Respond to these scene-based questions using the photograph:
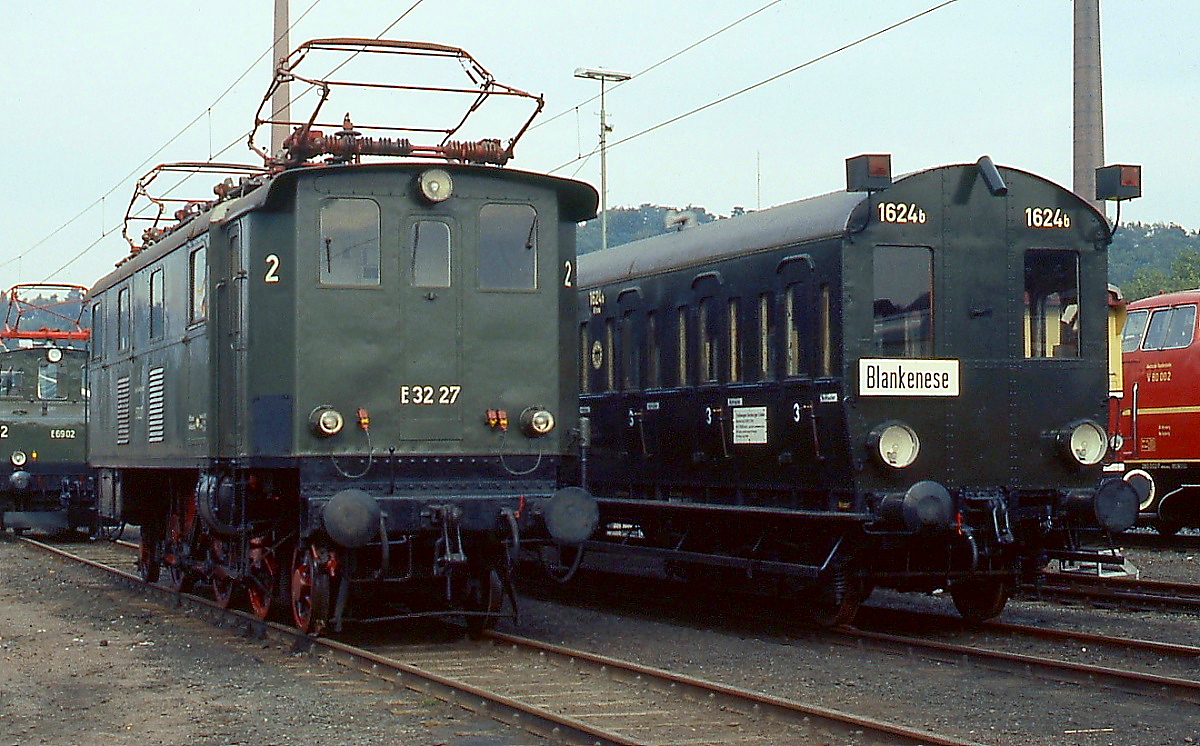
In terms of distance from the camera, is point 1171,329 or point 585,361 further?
point 1171,329

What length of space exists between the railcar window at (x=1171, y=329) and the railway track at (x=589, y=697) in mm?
12530

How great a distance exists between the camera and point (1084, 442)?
13.0m

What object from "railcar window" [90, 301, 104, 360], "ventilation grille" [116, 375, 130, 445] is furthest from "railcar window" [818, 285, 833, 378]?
"railcar window" [90, 301, 104, 360]

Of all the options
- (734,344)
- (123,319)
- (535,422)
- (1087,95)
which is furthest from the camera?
(1087,95)

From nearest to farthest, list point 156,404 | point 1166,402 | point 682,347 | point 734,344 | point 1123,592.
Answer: point 734,344 < point 682,347 < point 156,404 < point 1123,592 < point 1166,402

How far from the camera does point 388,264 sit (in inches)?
478

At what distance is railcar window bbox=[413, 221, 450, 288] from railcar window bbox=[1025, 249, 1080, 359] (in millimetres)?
4692

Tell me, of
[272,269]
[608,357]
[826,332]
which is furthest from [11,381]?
[826,332]

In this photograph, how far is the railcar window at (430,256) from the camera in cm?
1225

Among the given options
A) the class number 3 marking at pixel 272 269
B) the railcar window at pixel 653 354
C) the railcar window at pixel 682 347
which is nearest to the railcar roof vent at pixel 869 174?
the railcar window at pixel 682 347

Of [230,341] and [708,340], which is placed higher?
[708,340]

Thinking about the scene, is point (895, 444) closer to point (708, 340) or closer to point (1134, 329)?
point (708, 340)

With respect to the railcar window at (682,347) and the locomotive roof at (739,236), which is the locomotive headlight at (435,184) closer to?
the locomotive roof at (739,236)

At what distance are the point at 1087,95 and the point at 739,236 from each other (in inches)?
580
